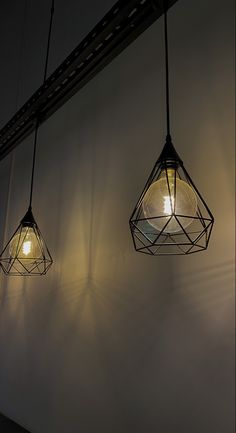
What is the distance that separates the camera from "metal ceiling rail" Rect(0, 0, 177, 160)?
1061 millimetres

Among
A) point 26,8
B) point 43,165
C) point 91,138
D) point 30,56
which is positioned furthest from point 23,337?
point 26,8

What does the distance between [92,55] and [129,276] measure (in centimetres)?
→ 91

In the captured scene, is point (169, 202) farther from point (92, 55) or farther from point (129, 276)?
point (92, 55)

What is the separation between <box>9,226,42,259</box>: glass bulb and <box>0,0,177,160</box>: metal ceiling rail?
0.69 meters

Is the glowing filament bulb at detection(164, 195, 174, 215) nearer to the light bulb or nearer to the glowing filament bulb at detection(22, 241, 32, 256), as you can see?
the light bulb

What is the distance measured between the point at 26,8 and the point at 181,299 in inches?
99.4

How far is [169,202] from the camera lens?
28.4 inches

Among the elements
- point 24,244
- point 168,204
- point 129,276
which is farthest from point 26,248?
point 168,204

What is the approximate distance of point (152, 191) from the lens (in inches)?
30.0

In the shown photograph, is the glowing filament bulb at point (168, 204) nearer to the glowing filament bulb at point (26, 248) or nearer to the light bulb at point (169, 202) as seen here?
the light bulb at point (169, 202)

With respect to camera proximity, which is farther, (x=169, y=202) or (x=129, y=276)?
(x=129, y=276)

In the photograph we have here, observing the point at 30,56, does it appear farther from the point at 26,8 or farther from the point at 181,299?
the point at 181,299

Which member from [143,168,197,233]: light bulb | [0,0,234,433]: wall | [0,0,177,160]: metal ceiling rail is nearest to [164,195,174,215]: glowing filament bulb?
[143,168,197,233]: light bulb

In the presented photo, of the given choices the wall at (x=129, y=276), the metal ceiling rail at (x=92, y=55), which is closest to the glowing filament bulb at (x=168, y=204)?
the wall at (x=129, y=276)
